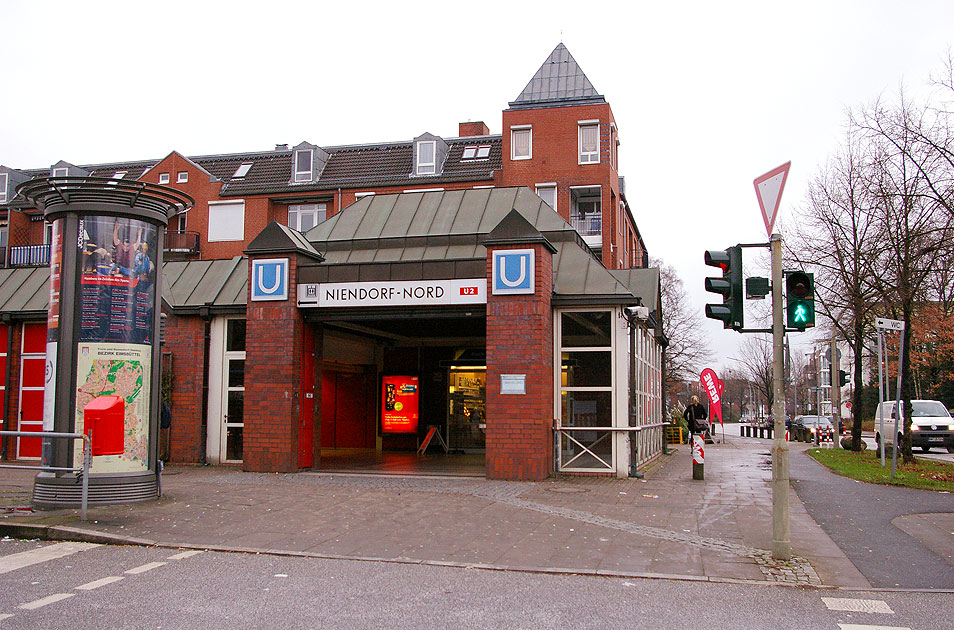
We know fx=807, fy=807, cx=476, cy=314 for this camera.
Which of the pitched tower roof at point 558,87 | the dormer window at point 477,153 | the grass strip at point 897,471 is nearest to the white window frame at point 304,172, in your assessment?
the dormer window at point 477,153

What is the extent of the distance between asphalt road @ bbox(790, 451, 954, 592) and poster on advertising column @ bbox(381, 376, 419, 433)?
32.1ft

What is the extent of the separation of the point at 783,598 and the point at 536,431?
7.67 m

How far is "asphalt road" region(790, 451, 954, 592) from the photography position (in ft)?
25.0

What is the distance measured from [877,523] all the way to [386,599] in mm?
7185

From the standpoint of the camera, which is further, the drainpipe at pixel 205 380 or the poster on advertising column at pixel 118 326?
the drainpipe at pixel 205 380

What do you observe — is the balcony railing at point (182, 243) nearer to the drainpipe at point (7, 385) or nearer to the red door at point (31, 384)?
the drainpipe at point (7, 385)

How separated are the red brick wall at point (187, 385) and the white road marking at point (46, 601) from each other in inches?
422

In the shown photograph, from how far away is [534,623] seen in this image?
19.1 feet

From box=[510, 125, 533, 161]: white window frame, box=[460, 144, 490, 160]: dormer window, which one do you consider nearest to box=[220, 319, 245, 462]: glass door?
box=[510, 125, 533, 161]: white window frame

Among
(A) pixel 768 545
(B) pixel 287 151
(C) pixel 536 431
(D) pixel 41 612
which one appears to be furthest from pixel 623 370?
(B) pixel 287 151

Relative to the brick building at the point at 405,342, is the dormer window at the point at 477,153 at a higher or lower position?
higher

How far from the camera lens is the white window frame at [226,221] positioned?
4153 centimetres

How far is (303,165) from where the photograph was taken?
41844mm

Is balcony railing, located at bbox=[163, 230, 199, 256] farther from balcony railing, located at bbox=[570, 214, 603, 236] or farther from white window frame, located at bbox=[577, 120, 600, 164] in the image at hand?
white window frame, located at bbox=[577, 120, 600, 164]
